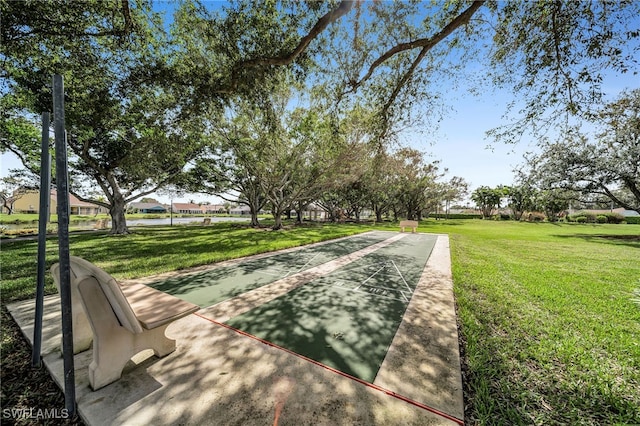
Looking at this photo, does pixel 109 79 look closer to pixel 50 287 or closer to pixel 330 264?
pixel 50 287

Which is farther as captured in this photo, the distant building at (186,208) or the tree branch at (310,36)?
the distant building at (186,208)

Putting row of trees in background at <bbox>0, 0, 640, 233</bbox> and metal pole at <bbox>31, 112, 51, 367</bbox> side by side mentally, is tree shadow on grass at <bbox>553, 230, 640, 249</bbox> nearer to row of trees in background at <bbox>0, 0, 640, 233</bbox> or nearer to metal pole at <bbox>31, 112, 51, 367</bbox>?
row of trees in background at <bbox>0, 0, 640, 233</bbox>

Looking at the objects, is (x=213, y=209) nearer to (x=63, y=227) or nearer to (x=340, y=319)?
(x=340, y=319)

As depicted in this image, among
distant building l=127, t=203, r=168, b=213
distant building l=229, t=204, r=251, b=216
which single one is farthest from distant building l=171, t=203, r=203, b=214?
distant building l=229, t=204, r=251, b=216

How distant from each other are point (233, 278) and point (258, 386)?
4100 millimetres

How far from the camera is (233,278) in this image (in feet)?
20.4

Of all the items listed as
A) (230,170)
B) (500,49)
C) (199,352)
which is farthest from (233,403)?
(230,170)

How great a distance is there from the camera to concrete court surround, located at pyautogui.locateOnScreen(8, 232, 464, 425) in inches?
83.0

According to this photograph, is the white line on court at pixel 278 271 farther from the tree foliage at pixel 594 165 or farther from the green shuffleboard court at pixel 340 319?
the tree foliage at pixel 594 165

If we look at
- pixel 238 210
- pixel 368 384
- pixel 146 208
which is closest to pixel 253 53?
pixel 368 384

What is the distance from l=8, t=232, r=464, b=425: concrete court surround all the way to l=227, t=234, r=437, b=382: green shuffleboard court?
0.61 ft

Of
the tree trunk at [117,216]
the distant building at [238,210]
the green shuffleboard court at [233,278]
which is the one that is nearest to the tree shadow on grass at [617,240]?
the green shuffleboard court at [233,278]

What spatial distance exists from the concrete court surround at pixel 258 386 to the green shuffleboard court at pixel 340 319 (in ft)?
0.61

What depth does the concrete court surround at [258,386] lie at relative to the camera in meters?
2.11
